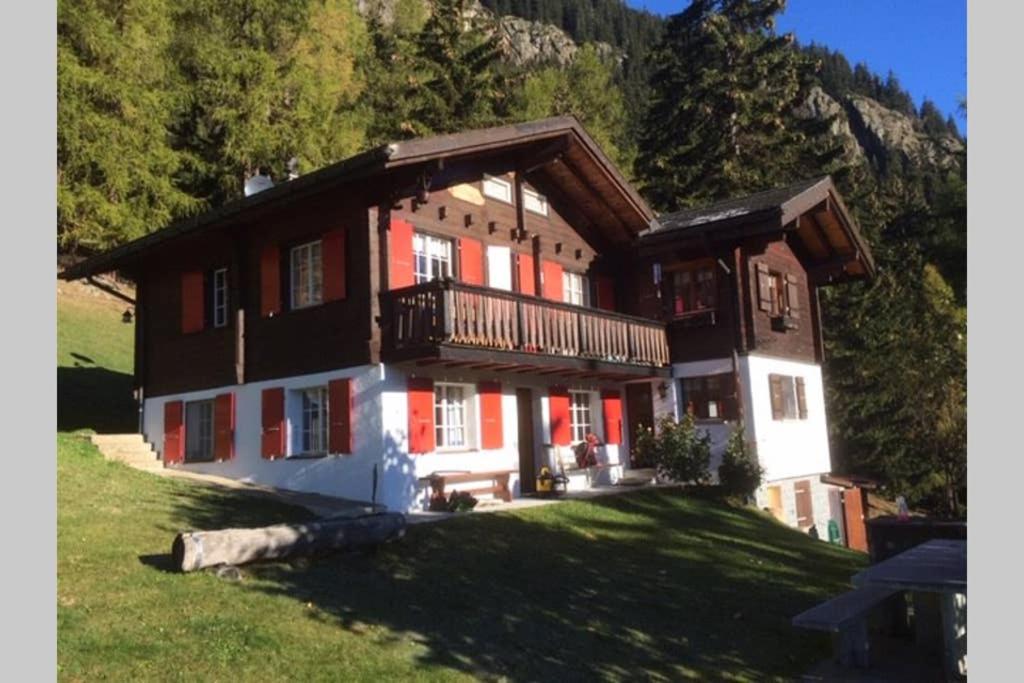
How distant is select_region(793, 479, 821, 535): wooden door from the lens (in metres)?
21.6

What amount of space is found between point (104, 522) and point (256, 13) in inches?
964

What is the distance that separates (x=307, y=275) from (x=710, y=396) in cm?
955

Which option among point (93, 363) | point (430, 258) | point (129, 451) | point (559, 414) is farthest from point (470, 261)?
point (93, 363)

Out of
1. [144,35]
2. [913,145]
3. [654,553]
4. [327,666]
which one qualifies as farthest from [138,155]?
[913,145]

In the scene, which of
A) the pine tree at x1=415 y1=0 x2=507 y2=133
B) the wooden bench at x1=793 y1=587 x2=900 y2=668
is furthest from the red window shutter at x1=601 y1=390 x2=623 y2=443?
the pine tree at x1=415 y1=0 x2=507 y2=133

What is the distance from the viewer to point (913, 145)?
11325 cm

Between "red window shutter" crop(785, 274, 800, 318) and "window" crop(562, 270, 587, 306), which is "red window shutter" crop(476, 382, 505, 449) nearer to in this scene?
"window" crop(562, 270, 587, 306)

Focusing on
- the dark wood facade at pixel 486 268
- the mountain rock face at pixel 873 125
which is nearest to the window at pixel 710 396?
the dark wood facade at pixel 486 268

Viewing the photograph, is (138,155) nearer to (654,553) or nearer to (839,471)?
(654,553)

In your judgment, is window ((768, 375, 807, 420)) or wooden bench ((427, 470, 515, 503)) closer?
wooden bench ((427, 470, 515, 503))

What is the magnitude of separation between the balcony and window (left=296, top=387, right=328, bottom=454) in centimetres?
210

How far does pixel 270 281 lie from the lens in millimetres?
17125

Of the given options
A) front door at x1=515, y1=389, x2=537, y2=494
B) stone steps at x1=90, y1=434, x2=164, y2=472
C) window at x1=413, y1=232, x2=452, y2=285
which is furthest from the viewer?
front door at x1=515, y1=389, x2=537, y2=494

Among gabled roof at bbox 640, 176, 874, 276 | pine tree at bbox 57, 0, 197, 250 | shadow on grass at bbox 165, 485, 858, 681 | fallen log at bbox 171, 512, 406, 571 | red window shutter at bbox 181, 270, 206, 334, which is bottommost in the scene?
shadow on grass at bbox 165, 485, 858, 681
